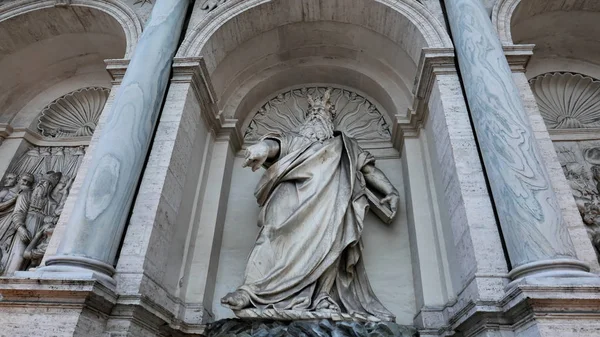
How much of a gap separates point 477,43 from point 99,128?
4.58m

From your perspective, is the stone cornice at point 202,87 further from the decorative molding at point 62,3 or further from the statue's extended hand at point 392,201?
the statue's extended hand at point 392,201

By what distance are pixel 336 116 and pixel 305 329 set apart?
3.71 m

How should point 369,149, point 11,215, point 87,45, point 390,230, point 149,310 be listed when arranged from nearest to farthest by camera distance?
point 149,310 < point 390,230 < point 11,215 < point 369,149 < point 87,45

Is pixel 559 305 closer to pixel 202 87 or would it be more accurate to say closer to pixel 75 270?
pixel 75 270

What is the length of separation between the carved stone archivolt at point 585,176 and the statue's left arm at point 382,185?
224 centimetres

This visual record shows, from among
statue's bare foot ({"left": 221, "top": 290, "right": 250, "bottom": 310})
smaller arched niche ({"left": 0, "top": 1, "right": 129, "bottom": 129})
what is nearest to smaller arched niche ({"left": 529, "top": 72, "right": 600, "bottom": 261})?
statue's bare foot ({"left": 221, "top": 290, "right": 250, "bottom": 310})

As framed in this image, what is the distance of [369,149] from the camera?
6250 mm

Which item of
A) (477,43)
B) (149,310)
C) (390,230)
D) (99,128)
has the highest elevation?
(477,43)

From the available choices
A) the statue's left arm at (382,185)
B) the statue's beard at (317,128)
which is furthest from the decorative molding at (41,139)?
the statue's left arm at (382,185)

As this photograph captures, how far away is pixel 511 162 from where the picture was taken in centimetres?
363

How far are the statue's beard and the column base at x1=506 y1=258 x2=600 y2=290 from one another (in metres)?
2.96

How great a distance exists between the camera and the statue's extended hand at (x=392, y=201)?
5117 mm

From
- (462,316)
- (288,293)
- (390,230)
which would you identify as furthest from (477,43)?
(288,293)

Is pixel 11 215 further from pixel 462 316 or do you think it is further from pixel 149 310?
pixel 462 316
